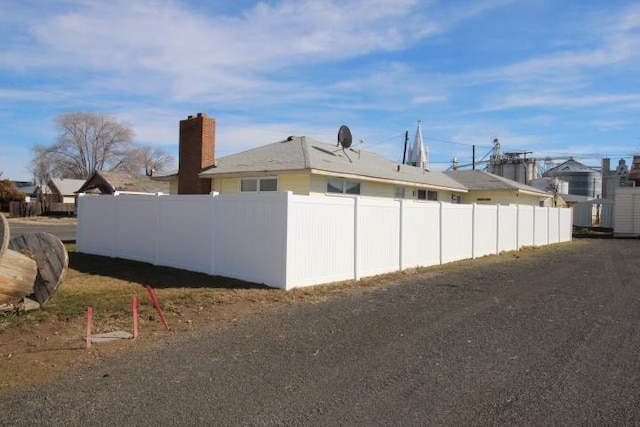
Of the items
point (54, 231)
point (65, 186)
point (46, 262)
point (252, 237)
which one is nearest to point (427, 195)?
point (252, 237)

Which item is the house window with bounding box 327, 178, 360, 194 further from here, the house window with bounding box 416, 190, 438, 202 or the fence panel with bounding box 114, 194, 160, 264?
the fence panel with bounding box 114, 194, 160, 264

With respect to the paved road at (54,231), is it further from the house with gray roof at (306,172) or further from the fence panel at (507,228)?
the fence panel at (507,228)

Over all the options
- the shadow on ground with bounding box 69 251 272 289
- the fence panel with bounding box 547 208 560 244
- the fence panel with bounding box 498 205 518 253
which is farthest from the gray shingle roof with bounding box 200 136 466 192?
the fence panel with bounding box 547 208 560 244

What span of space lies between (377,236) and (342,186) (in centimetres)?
552

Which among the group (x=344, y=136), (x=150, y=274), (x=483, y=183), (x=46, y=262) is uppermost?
(x=344, y=136)

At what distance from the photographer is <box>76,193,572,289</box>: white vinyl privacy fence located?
10.3m

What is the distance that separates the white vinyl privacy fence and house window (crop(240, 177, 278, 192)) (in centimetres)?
417

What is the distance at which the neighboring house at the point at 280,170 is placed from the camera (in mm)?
16688

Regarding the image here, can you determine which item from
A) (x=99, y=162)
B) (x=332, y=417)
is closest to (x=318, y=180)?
(x=332, y=417)

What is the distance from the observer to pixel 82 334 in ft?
22.5

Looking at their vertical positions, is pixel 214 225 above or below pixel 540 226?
above

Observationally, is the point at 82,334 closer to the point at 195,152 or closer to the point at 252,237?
the point at 252,237

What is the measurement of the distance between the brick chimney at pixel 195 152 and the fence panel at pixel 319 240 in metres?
8.57

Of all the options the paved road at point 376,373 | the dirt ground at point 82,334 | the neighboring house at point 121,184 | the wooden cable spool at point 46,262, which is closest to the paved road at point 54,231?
the neighboring house at point 121,184
